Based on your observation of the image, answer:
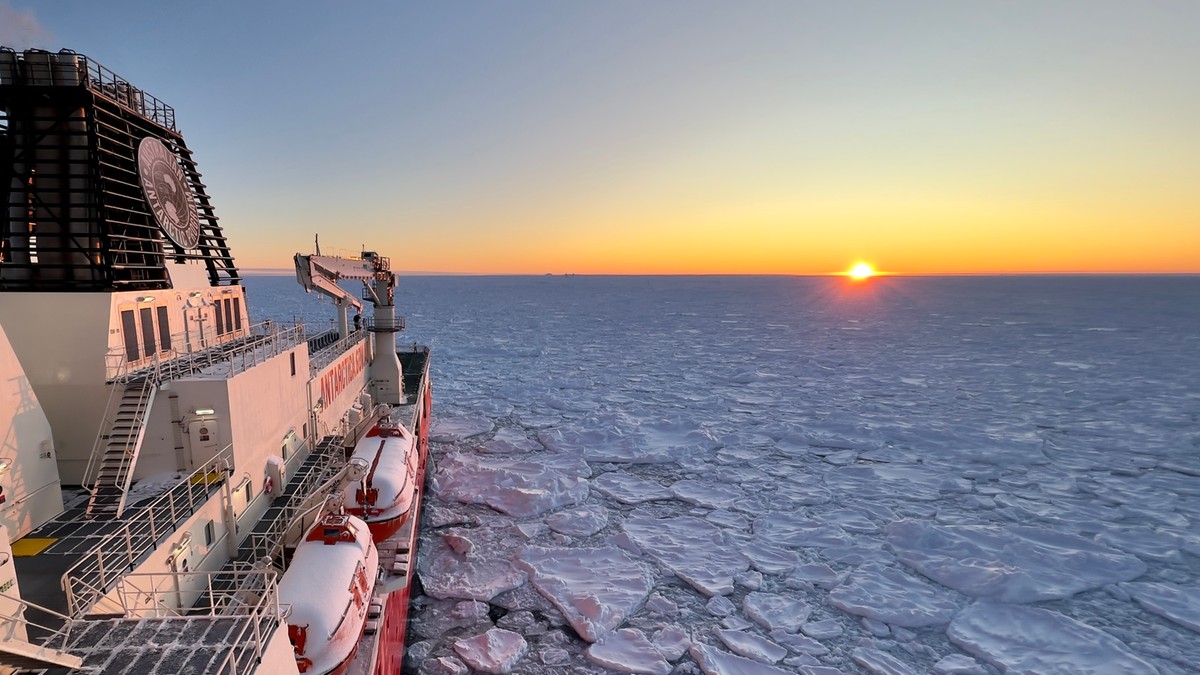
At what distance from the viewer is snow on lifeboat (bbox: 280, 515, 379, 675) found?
762 centimetres

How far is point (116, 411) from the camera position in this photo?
9883 millimetres

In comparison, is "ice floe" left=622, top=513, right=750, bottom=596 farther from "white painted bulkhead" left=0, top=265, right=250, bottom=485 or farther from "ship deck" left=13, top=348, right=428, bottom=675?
"white painted bulkhead" left=0, top=265, right=250, bottom=485

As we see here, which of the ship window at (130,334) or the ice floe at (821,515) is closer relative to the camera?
the ship window at (130,334)

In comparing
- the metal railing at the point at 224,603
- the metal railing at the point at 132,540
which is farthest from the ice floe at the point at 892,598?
the metal railing at the point at 132,540

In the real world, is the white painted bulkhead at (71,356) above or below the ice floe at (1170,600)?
above

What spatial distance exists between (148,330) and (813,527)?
18608 mm

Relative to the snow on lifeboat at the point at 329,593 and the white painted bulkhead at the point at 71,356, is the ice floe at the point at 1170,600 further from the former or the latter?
the white painted bulkhead at the point at 71,356

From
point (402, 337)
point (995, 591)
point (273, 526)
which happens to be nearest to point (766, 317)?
point (402, 337)

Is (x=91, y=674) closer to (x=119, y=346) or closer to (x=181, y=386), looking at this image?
(x=181, y=386)

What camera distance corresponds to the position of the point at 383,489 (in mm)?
12414

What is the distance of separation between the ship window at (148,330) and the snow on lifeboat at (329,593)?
18.7ft

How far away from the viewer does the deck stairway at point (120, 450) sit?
29.5 ft

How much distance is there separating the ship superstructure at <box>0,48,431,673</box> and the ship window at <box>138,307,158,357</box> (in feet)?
0.11

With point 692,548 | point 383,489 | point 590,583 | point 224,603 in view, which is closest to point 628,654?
point 590,583
